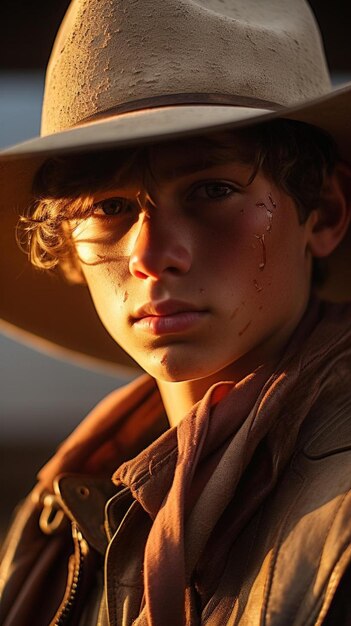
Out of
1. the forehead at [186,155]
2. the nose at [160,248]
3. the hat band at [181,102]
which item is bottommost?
the nose at [160,248]

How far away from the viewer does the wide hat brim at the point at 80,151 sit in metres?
1.49

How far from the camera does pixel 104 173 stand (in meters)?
1.67

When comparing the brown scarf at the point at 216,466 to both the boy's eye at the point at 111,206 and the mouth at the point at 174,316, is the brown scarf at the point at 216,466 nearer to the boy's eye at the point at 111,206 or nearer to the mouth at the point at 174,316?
the mouth at the point at 174,316

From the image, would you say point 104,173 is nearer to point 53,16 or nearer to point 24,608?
point 24,608

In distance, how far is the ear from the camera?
1.80 m

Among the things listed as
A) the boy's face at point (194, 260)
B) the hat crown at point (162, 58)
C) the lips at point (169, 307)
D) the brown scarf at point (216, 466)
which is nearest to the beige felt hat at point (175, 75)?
the hat crown at point (162, 58)

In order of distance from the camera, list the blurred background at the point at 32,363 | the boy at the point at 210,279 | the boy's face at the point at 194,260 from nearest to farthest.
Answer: the boy at the point at 210,279 → the boy's face at the point at 194,260 → the blurred background at the point at 32,363

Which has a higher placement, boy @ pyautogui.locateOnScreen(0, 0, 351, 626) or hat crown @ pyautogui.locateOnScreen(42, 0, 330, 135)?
hat crown @ pyautogui.locateOnScreen(42, 0, 330, 135)

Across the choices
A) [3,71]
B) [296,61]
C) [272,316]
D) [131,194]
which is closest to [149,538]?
[272,316]

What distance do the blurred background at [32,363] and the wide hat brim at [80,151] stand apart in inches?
7.7

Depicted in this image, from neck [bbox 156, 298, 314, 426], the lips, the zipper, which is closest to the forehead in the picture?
the lips

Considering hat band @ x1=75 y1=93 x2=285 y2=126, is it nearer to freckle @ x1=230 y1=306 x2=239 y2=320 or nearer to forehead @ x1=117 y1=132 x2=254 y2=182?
forehead @ x1=117 y1=132 x2=254 y2=182

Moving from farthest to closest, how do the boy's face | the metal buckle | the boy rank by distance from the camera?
the metal buckle
the boy's face
the boy

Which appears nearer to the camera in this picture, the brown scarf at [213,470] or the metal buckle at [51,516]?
the brown scarf at [213,470]
